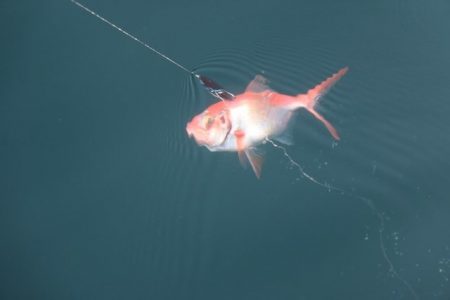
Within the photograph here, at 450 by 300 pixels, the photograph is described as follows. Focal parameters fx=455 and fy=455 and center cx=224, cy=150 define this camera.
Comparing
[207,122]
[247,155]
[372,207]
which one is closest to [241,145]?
[247,155]

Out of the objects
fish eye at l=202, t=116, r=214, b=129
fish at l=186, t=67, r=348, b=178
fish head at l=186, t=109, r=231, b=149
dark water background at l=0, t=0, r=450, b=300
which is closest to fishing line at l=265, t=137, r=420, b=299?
dark water background at l=0, t=0, r=450, b=300

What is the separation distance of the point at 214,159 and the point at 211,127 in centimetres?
30

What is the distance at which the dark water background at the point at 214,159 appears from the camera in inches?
147

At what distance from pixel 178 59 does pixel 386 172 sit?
235 cm

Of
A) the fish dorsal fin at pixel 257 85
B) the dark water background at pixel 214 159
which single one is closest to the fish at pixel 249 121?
the fish dorsal fin at pixel 257 85

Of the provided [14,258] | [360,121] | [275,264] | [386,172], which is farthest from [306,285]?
[14,258]

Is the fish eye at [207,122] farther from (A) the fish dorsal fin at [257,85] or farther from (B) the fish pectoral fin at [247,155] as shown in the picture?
(A) the fish dorsal fin at [257,85]

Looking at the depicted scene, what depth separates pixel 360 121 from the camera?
4.28 meters

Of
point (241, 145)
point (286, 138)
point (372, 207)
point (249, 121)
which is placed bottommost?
point (372, 207)

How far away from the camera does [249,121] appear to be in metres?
4.21

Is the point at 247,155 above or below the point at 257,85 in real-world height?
below

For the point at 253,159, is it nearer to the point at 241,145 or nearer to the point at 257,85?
the point at 241,145

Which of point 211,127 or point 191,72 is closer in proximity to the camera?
point 211,127

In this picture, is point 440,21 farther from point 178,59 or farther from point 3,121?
point 3,121
